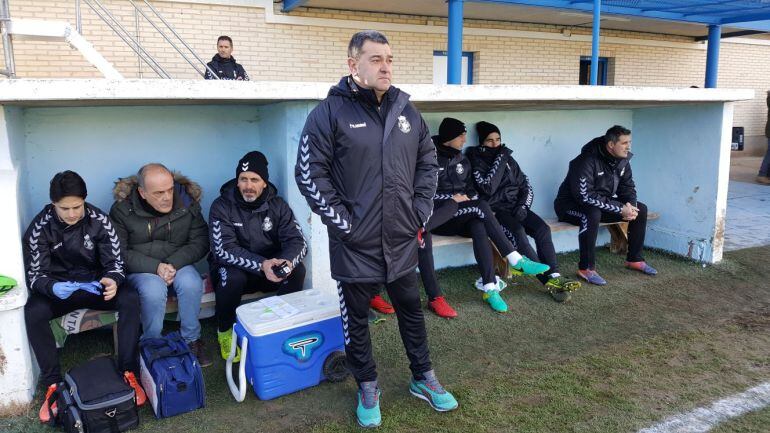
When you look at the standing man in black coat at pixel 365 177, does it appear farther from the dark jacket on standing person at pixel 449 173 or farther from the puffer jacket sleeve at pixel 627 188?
the puffer jacket sleeve at pixel 627 188

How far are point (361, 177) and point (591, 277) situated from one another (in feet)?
10.7

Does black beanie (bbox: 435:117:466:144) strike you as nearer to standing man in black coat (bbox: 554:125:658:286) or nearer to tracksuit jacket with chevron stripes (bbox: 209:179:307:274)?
standing man in black coat (bbox: 554:125:658:286)

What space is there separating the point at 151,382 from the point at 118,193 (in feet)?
4.47

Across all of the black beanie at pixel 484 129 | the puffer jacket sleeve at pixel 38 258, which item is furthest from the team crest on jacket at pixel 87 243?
the black beanie at pixel 484 129

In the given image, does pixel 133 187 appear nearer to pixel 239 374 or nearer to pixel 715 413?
pixel 239 374

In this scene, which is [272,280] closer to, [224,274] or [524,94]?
[224,274]

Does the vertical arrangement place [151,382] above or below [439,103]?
below

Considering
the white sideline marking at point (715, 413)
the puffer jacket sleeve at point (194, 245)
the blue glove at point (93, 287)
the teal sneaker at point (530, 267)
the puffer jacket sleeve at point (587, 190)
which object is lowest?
the white sideline marking at point (715, 413)

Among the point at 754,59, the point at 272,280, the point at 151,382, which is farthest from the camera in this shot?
the point at 754,59

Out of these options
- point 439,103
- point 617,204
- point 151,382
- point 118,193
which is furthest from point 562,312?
point 118,193

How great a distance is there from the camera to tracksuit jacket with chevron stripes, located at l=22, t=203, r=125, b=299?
3234 millimetres

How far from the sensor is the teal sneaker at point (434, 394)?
10.00ft

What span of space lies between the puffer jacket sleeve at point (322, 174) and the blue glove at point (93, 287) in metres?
1.49

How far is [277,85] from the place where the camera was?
3514mm
